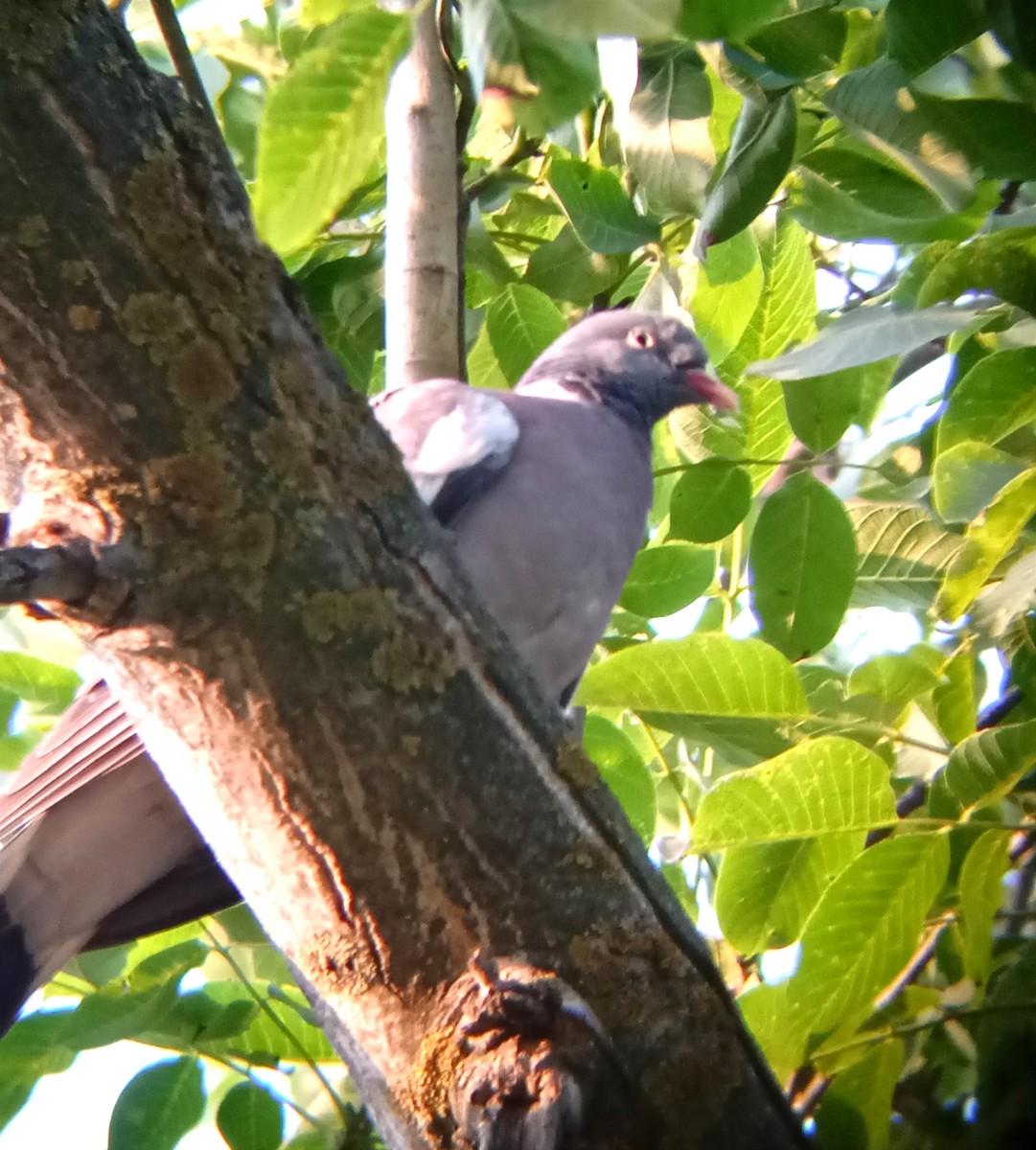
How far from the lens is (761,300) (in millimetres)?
1738

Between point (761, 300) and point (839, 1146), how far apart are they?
1.09 m

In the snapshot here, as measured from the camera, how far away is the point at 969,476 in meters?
1.25

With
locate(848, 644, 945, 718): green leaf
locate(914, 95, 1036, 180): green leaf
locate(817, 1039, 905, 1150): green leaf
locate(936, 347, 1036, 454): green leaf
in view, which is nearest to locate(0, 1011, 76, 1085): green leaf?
locate(817, 1039, 905, 1150): green leaf

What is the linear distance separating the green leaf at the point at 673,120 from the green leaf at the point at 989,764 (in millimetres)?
621

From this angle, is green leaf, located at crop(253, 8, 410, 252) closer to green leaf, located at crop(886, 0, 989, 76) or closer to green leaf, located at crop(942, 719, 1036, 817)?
green leaf, located at crop(886, 0, 989, 76)

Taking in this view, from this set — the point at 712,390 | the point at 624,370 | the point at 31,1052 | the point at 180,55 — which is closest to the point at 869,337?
the point at 180,55

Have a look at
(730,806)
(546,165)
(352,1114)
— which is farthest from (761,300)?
(352,1114)

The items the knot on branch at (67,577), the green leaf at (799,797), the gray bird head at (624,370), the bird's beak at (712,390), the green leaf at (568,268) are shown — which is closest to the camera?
the knot on branch at (67,577)

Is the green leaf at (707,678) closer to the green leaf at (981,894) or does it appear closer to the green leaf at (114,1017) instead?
the green leaf at (981,894)

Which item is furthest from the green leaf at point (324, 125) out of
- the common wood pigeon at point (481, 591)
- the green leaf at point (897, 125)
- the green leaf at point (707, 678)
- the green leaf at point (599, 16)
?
the common wood pigeon at point (481, 591)

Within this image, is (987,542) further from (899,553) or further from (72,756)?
(72,756)

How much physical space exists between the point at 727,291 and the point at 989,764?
0.74 metres

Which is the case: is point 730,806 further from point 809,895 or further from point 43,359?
point 43,359

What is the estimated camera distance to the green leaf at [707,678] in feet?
4.16
